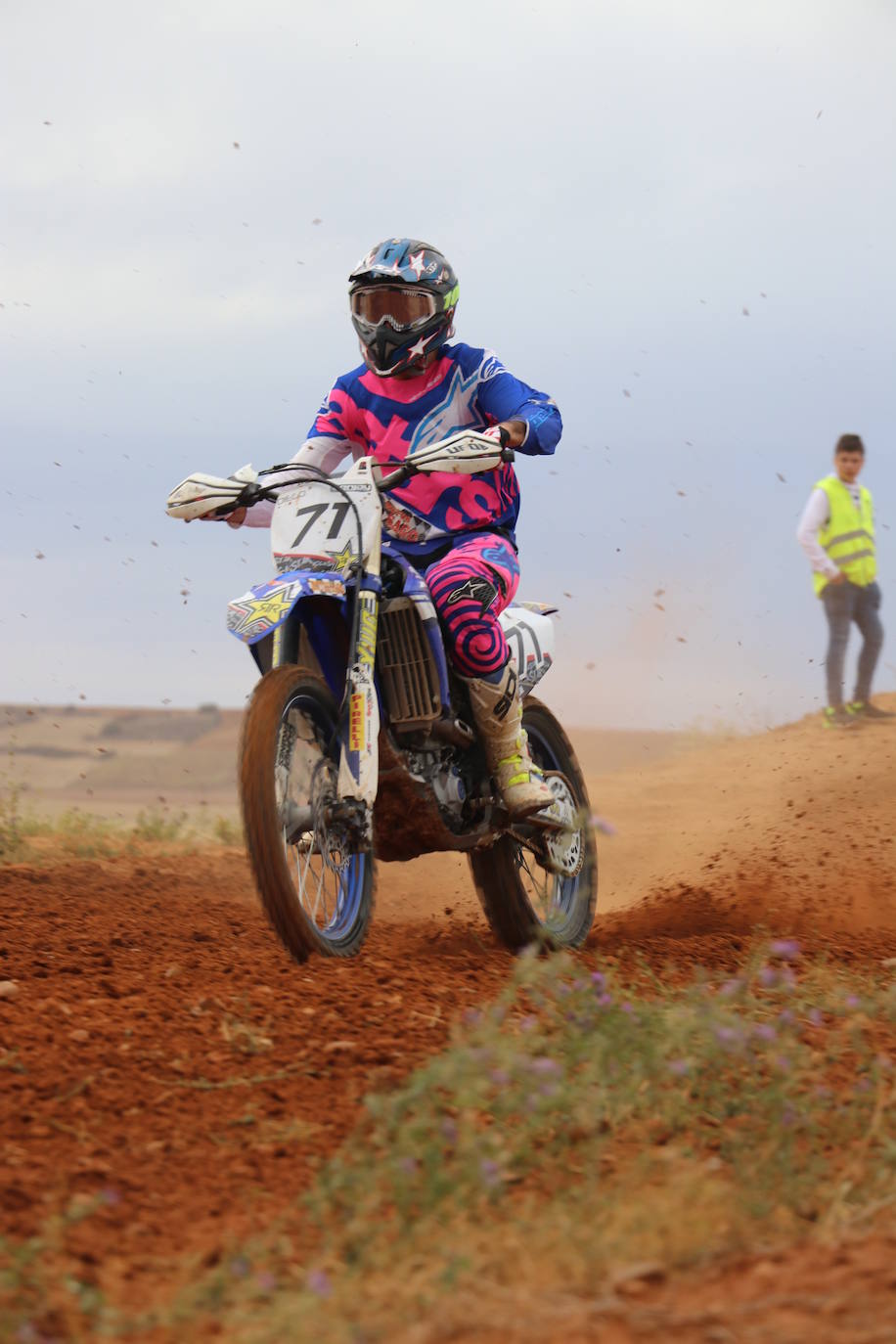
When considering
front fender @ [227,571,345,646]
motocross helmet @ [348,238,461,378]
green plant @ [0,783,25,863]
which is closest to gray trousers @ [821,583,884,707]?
green plant @ [0,783,25,863]

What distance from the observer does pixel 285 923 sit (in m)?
4.98

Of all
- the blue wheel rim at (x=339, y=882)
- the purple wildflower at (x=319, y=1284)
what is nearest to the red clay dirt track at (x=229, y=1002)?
the blue wheel rim at (x=339, y=882)

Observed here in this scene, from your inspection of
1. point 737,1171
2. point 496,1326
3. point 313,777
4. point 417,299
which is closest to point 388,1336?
point 496,1326

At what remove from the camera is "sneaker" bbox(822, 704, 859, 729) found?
1569 cm

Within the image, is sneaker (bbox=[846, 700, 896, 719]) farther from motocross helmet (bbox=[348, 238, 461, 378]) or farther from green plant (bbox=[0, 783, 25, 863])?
motocross helmet (bbox=[348, 238, 461, 378])

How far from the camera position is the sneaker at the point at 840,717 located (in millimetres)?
15688

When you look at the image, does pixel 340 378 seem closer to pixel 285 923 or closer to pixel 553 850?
pixel 553 850

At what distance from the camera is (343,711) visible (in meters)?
5.45

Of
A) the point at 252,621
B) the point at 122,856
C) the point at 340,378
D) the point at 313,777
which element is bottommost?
the point at 122,856

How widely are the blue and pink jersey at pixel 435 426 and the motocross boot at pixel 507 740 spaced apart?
2.22 ft

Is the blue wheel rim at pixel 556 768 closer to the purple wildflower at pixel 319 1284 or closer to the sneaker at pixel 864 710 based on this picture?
the purple wildflower at pixel 319 1284

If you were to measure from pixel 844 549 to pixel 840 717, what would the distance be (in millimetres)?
1873

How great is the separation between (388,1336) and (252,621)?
3.16 m

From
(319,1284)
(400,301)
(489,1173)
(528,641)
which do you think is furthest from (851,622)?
(319,1284)
